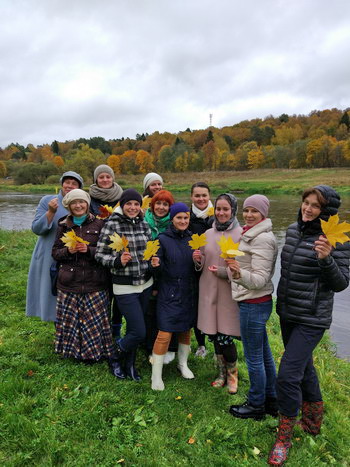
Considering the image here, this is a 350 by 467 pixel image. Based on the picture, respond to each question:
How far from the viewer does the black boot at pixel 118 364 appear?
402 centimetres

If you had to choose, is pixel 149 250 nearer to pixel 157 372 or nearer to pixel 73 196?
pixel 73 196

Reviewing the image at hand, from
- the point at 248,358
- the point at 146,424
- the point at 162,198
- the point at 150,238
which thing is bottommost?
the point at 146,424

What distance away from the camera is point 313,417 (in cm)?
332

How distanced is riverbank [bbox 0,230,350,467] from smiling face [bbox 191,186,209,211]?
2105mm

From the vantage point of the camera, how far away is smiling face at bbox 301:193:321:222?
291cm

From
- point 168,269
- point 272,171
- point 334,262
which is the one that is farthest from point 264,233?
point 272,171

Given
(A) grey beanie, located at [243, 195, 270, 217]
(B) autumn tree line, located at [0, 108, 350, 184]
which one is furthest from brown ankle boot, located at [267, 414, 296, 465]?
(B) autumn tree line, located at [0, 108, 350, 184]

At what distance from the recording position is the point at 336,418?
11.9 feet

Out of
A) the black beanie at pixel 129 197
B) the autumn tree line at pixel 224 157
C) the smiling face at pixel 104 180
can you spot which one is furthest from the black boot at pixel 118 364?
the autumn tree line at pixel 224 157

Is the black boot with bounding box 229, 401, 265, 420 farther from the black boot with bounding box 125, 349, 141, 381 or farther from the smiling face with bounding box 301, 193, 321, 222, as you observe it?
the smiling face with bounding box 301, 193, 321, 222

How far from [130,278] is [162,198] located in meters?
1.05

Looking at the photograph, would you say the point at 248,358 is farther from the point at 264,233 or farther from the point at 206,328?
the point at 264,233

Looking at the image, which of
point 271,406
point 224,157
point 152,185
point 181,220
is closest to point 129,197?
point 181,220

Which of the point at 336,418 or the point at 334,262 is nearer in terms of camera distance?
the point at 334,262
